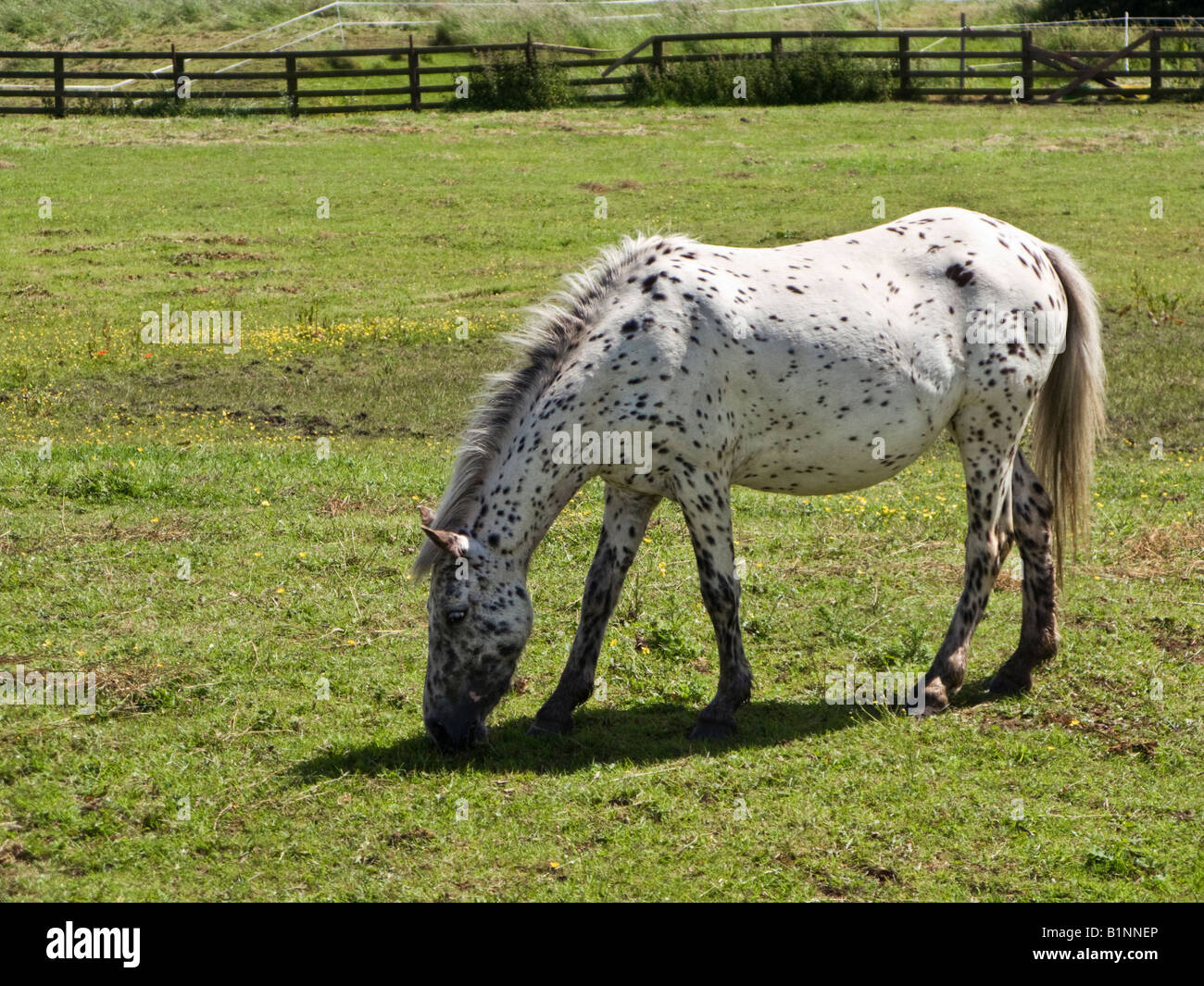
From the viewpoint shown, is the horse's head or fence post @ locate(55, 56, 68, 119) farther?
fence post @ locate(55, 56, 68, 119)

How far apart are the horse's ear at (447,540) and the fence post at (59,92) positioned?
26.6 m

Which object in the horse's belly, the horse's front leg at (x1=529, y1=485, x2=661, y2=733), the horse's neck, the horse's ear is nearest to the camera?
the horse's ear

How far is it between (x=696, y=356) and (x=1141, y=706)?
302cm

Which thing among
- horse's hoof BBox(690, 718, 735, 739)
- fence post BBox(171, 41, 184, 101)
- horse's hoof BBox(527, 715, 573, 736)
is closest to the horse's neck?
horse's hoof BBox(527, 715, 573, 736)

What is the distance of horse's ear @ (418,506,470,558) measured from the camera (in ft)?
20.7

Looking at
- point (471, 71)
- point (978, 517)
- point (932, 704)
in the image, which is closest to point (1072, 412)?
point (978, 517)

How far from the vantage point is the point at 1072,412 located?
7910mm

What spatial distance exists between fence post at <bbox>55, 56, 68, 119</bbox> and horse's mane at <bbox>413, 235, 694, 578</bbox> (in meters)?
26.1

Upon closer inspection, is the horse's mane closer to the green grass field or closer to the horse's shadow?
the horse's shadow

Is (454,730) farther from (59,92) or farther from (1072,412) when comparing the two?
(59,92)

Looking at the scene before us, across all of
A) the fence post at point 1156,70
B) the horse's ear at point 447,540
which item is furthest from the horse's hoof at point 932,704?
the fence post at point 1156,70

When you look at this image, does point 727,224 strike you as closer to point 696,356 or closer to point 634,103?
A: point 634,103

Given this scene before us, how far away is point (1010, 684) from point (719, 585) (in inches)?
72.3

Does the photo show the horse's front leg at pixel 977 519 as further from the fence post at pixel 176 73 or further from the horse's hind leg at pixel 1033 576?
the fence post at pixel 176 73
